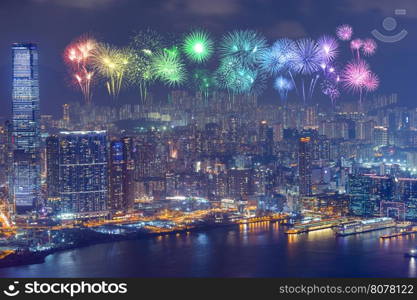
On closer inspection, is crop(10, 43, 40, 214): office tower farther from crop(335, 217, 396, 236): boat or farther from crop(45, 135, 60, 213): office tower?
crop(335, 217, 396, 236): boat

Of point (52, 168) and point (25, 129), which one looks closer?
point (52, 168)

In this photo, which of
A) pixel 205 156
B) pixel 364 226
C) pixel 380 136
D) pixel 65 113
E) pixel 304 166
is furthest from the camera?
pixel 380 136

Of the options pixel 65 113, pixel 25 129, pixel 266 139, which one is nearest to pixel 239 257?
pixel 65 113

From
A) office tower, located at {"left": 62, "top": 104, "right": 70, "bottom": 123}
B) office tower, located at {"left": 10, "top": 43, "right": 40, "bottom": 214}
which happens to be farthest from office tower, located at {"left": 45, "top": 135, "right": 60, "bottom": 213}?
office tower, located at {"left": 62, "top": 104, "right": 70, "bottom": 123}

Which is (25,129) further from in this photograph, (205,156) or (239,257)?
(239,257)

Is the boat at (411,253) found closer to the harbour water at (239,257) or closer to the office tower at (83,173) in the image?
the harbour water at (239,257)

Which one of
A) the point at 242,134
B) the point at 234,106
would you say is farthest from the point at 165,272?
the point at 242,134
